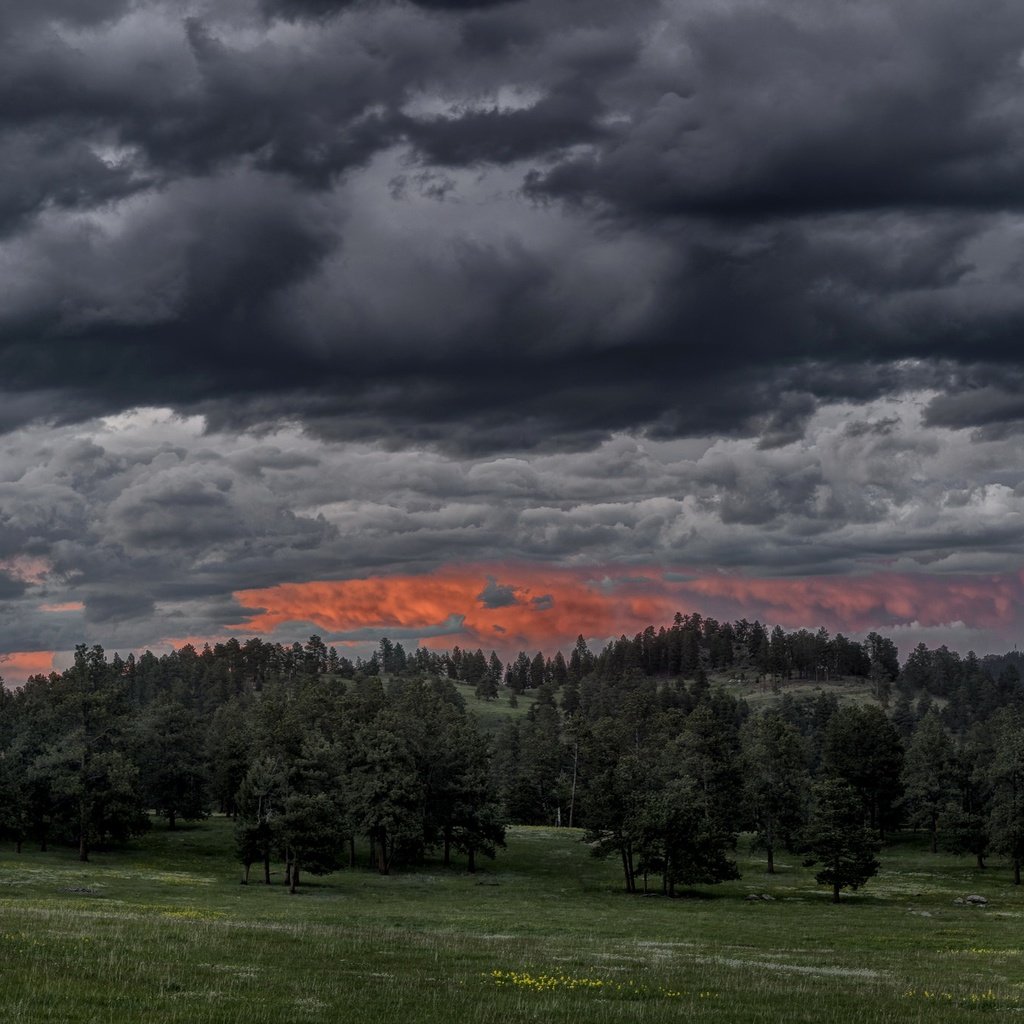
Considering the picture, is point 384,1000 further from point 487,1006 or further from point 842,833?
point 842,833

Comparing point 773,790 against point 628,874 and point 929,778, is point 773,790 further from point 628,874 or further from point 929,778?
point 929,778

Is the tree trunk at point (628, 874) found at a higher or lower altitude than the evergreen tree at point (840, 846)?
lower

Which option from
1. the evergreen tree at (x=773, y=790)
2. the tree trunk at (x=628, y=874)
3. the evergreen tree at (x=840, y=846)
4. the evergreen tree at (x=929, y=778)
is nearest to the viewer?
the evergreen tree at (x=840, y=846)

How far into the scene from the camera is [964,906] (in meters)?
86.1

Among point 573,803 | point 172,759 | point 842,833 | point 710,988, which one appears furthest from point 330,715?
point 710,988

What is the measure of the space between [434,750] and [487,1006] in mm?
99719

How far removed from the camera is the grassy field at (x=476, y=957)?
22.6 meters

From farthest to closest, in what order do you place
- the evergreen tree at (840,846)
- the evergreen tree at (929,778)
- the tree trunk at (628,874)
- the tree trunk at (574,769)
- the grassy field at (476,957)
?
the tree trunk at (574,769)
the evergreen tree at (929,778)
the tree trunk at (628,874)
the evergreen tree at (840,846)
the grassy field at (476,957)

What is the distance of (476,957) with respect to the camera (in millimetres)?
34781

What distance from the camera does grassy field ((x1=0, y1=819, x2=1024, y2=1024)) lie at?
890 inches

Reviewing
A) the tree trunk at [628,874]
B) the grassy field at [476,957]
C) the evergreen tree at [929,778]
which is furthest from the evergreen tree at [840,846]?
the evergreen tree at [929,778]

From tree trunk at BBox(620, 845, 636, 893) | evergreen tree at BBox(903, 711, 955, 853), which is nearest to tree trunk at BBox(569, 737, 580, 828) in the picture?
evergreen tree at BBox(903, 711, 955, 853)

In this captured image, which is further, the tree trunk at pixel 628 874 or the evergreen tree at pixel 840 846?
the tree trunk at pixel 628 874

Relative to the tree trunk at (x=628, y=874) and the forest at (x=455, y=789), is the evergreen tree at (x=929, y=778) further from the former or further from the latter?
the tree trunk at (x=628, y=874)
